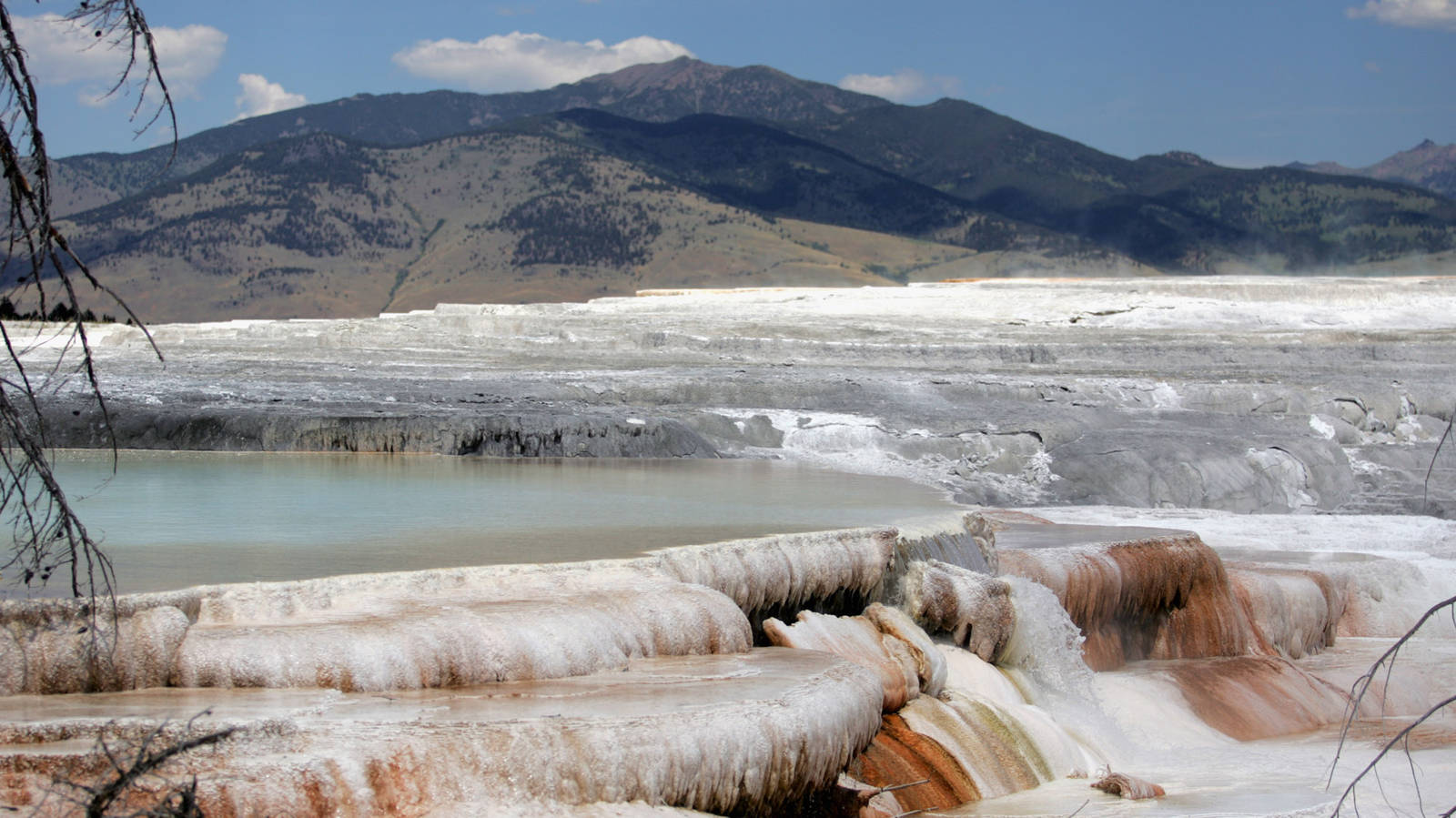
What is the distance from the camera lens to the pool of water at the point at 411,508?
562 centimetres

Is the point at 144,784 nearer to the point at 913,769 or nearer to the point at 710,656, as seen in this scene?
the point at 710,656

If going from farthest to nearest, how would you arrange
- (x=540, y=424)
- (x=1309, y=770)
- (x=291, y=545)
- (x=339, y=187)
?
1. (x=339, y=187)
2. (x=540, y=424)
3. (x=1309, y=770)
4. (x=291, y=545)

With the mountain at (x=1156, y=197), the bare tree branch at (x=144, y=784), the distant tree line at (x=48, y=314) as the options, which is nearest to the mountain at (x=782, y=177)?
the mountain at (x=1156, y=197)

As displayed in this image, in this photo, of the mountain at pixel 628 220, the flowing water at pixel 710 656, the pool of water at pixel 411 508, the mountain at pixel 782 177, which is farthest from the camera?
the mountain at pixel 782 177

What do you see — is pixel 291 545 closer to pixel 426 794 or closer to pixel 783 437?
pixel 426 794

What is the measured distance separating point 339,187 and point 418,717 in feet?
403

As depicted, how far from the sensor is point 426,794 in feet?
12.8

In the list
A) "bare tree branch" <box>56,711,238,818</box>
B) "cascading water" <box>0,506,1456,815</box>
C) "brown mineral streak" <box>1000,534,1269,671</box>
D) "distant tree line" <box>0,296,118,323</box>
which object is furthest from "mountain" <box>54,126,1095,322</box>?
"bare tree branch" <box>56,711,238,818</box>

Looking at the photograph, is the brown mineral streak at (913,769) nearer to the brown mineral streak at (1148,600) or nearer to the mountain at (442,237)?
the brown mineral streak at (1148,600)

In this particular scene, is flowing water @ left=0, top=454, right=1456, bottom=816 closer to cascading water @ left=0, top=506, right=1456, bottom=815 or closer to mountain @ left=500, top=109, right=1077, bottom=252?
cascading water @ left=0, top=506, right=1456, bottom=815

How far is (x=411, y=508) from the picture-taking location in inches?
289

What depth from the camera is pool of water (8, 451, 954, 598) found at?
562cm

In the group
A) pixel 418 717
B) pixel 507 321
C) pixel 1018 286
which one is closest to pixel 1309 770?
pixel 418 717

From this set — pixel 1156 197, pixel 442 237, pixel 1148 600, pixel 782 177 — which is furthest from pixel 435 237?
pixel 1148 600
